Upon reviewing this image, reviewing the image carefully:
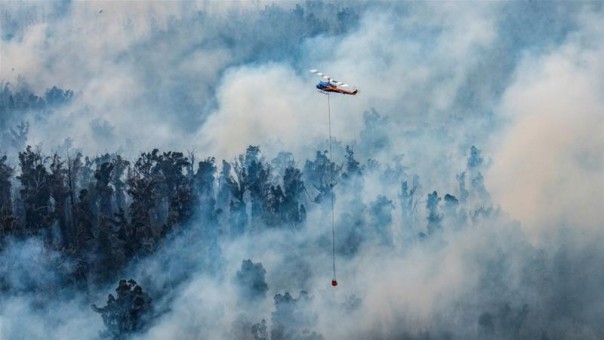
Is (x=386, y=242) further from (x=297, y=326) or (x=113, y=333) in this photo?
(x=113, y=333)

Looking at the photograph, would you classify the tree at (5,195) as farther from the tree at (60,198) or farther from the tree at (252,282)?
the tree at (252,282)

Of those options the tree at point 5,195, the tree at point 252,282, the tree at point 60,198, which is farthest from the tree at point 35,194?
the tree at point 252,282

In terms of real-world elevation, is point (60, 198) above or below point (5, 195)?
below

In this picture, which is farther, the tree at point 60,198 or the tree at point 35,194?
the tree at point 60,198

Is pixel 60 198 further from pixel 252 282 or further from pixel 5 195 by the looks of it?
pixel 252 282

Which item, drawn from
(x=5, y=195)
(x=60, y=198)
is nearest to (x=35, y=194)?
(x=60, y=198)

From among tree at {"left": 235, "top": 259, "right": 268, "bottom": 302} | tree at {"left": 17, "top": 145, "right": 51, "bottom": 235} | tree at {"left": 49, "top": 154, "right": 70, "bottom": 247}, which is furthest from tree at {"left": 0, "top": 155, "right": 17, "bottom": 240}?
tree at {"left": 235, "top": 259, "right": 268, "bottom": 302}

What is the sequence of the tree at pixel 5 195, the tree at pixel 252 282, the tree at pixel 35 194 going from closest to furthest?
the tree at pixel 252 282
the tree at pixel 5 195
the tree at pixel 35 194

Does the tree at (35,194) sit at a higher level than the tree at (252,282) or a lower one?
higher

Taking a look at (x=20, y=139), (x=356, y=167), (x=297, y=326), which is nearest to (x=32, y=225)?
(x=20, y=139)

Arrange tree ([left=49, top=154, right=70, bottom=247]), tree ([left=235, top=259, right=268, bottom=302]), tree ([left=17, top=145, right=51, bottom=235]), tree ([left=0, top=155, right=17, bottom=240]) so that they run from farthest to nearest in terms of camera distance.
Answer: tree ([left=49, top=154, right=70, bottom=247]) → tree ([left=17, top=145, right=51, bottom=235]) → tree ([left=0, top=155, right=17, bottom=240]) → tree ([left=235, top=259, right=268, bottom=302])

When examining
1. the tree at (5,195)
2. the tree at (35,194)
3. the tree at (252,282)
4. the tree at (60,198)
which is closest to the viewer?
the tree at (252,282)

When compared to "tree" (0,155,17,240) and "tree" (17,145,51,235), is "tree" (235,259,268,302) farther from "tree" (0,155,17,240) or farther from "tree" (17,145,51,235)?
"tree" (0,155,17,240)
